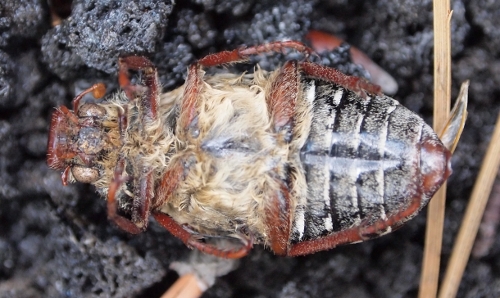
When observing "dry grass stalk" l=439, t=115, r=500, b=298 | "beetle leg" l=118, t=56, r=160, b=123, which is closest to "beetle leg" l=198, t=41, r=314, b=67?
"beetle leg" l=118, t=56, r=160, b=123

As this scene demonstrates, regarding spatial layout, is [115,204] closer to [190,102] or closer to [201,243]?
[201,243]

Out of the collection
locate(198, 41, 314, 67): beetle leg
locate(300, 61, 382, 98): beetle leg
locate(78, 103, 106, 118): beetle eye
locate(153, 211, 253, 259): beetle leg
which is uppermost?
locate(198, 41, 314, 67): beetle leg

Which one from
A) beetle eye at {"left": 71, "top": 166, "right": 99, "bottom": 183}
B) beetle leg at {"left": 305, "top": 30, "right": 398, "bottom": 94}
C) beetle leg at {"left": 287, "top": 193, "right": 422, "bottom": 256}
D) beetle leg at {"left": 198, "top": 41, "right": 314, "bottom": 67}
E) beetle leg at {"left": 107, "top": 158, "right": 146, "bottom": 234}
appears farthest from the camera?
beetle leg at {"left": 305, "top": 30, "right": 398, "bottom": 94}

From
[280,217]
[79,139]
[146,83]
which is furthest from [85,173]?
[280,217]

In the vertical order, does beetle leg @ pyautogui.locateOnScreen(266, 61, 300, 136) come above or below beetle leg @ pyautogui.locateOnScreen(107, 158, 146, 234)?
above

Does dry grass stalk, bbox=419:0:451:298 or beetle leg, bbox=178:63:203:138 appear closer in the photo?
beetle leg, bbox=178:63:203:138

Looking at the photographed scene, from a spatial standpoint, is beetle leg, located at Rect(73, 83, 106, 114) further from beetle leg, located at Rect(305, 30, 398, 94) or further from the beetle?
beetle leg, located at Rect(305, 30, 398, 94)
